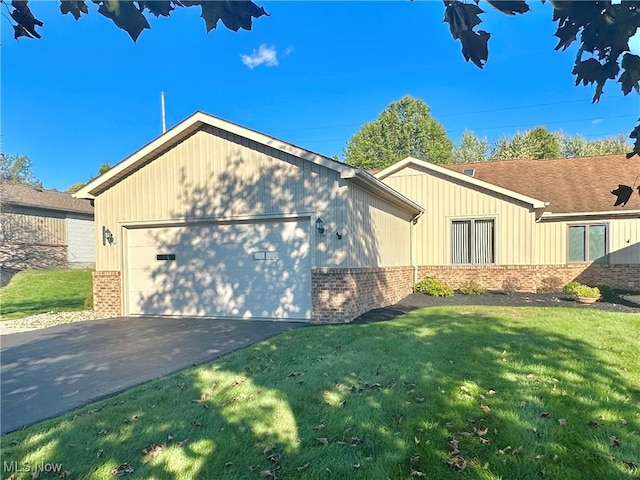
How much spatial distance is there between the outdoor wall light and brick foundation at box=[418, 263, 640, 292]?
38.0ft

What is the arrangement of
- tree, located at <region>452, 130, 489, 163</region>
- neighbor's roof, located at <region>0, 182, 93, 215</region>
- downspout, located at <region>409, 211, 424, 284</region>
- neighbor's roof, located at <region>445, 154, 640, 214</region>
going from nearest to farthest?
1. neighbor's roof, located at <region>445, 154, 640, 214</region>
2. downspout, located at <region>409, 211, 424, 284</region>
3. neighbor's roof, located at <region>0, 182, 93, 215</region>
4. tree, located at <region>452, 130, 489, 163</region>

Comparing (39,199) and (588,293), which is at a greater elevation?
(39,199)

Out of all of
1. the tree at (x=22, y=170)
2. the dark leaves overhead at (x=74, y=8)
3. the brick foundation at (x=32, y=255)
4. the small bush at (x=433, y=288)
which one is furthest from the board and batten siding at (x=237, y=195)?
the tree at (x=22, y=170)

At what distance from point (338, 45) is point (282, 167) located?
497 cm

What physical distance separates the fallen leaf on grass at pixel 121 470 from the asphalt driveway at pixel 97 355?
5.63ft

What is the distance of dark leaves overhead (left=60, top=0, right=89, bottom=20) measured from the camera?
1.97 m

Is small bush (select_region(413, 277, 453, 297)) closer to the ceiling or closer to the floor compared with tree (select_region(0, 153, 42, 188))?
closer to the floor

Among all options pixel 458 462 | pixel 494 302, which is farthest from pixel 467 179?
pixel 458 462

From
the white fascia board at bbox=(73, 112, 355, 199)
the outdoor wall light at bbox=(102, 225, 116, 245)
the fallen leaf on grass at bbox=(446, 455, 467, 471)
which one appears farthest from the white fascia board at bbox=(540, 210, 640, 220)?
the outdoor wall light at bbox=(102, 225, 116, 245)

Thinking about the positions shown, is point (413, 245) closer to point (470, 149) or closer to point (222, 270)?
point (222, 270)

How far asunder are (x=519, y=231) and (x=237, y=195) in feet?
33.5

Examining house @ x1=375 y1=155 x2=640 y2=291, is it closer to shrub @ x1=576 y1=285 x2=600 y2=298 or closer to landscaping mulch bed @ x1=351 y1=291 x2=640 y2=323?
landscaping mulch bed @ x1=351 y1=291 x2=640 y2=323

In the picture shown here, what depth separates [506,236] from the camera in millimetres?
14953

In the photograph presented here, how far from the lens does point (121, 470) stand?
3.00m
